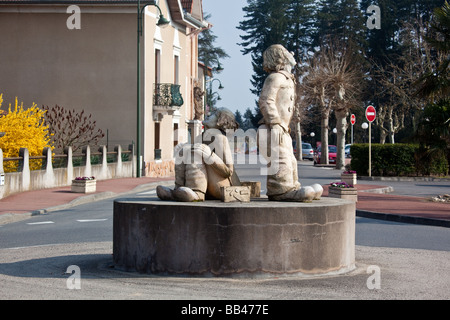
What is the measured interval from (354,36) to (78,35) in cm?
4680

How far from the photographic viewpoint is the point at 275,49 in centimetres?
995

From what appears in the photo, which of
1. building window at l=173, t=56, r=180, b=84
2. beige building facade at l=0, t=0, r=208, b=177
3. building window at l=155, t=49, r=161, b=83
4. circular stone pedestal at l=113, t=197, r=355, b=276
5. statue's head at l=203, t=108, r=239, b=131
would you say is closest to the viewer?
circular stone pedestal at l=113, t=197, r=355, b=276

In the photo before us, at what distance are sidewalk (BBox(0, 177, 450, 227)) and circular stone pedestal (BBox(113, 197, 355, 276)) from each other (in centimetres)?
836

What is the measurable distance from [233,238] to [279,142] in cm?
164

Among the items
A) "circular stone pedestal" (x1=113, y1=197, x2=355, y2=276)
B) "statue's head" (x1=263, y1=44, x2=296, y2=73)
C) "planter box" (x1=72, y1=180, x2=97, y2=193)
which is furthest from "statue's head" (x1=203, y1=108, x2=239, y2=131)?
"planter box" (x1=72, y1=180, x2=97, y2=193)

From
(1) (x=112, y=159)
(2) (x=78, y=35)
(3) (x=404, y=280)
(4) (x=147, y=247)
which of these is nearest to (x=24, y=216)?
(4) (x=147, y=247)

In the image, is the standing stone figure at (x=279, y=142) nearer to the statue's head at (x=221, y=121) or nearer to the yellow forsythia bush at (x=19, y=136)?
the statue's head at (x=221, y=121)

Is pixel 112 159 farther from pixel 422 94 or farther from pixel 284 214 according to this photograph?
pixel 284 214

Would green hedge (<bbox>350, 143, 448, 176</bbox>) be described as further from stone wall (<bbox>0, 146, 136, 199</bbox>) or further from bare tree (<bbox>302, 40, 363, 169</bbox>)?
stone wall (<bbox>0, 146, 136, 199</bbox>)

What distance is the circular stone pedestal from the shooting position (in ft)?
27.8

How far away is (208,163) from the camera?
941cm

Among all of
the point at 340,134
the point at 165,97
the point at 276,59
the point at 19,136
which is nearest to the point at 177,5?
the point at 165,97

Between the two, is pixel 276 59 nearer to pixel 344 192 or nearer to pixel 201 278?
pixel 201 278

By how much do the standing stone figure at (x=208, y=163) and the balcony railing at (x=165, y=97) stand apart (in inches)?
1135
